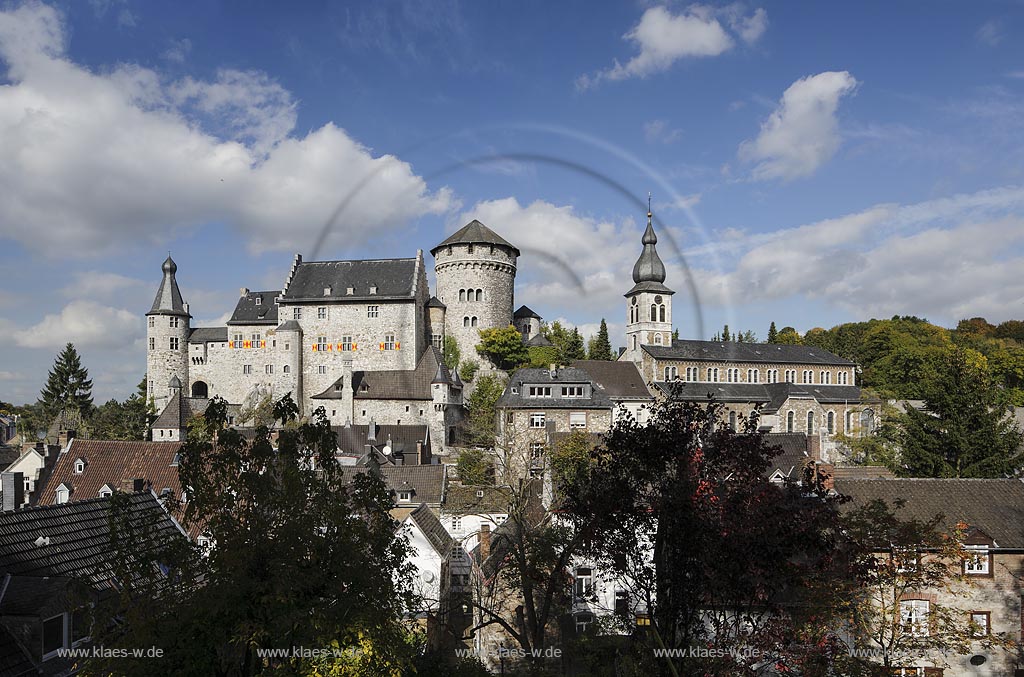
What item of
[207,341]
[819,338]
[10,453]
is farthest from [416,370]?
[819,338]

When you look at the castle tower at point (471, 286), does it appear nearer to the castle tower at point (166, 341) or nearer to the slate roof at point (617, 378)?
the slate roof at point (617, 378)

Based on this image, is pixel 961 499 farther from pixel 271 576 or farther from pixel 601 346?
pixel 601 346

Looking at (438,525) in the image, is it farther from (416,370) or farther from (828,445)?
(828,445)

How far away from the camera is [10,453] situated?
60250mm

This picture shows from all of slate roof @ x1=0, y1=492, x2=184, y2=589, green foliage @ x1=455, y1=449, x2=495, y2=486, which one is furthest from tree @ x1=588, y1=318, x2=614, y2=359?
slate roof @ x1=0, y1=492, x2=184, y2=589

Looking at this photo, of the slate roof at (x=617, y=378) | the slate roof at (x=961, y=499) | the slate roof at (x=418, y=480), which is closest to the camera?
the slate roof at (x=961, y=499)

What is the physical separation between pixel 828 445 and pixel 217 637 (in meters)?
65.4

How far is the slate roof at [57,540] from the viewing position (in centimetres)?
1305

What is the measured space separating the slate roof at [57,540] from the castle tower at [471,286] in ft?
200

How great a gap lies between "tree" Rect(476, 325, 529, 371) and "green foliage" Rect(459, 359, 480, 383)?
5.42 feet

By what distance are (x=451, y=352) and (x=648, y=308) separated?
22584mm

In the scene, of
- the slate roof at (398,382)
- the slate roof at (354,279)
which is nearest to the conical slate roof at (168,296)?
the slate roof at (354,279)

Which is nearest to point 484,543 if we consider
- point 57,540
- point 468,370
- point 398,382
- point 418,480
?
point 418,480

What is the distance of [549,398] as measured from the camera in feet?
184
